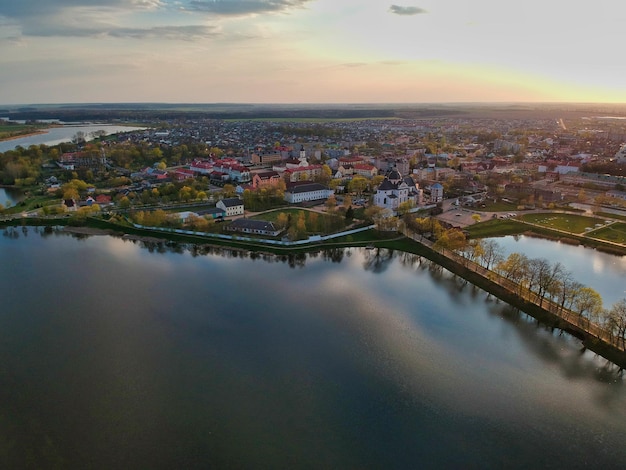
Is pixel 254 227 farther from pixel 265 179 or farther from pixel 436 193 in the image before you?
pixel 436 193

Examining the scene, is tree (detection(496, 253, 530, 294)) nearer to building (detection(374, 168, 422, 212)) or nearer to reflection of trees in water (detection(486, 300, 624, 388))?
reflection of trees in water (detection(486, 300, 624, 388))

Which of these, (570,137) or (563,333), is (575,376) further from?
(570,137)

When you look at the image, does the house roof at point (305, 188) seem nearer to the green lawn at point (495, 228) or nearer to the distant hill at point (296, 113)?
the green lawn at point (495, 228)

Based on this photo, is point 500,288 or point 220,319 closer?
point 220,319

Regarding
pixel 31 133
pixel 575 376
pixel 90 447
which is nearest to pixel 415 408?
pixel 575 376

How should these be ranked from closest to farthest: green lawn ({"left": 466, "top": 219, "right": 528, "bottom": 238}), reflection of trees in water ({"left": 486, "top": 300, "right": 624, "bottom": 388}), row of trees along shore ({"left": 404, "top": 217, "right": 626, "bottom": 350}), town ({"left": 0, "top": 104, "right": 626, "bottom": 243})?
reflection of trees in water ({"left": 486, "top": 300, "right": 624, "bottom": 388}) < row of trees along shore ({"left": 404, "top": 217, "right": 626, "bottom": 350}) < green lawn ({"left": 466, "top": 219, "right": 528, "bottom": 238}) < town ({"left": 0, "top": 104, "right": 626, "bottom": 243})

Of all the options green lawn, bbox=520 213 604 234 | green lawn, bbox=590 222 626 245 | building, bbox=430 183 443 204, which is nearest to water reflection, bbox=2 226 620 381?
green lawn, bbox=520 213 604 234
